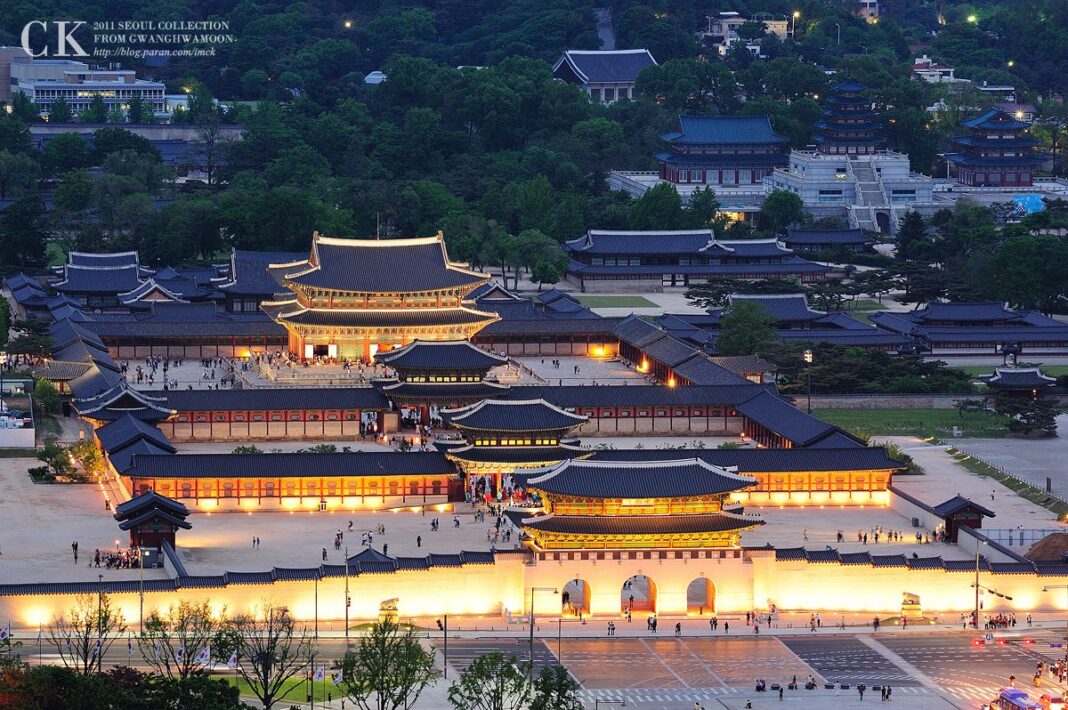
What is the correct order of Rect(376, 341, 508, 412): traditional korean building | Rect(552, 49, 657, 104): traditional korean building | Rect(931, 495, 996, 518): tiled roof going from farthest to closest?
Rect(552, 49, 657, 104): traditional korean building, Rect(376, 341, 508, 412): traditional korean building, Rect(931, 495, 996, 518): tiled roof

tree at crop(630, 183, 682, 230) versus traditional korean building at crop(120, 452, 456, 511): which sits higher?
tree at crop(630, 183, 682, 230)

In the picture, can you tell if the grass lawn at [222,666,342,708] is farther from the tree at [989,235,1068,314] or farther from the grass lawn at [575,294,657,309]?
the tree at [989,235,1068,314]

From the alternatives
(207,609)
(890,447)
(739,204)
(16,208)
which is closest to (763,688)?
(207,609)

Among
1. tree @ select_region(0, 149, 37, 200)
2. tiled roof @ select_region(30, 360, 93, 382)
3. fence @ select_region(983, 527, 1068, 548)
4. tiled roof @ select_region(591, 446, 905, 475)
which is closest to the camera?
fence @ select_region(983, 527, 1068, 548)

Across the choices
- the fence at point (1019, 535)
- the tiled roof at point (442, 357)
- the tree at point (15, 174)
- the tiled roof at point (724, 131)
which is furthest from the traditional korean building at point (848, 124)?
the fence at point (1019, 535)

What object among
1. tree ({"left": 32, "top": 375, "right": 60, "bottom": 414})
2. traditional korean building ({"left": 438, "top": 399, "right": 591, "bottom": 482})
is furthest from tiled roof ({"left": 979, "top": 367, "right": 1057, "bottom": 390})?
tree ({"left": 32, "top": 375, "right": 60, "bottom": 414})

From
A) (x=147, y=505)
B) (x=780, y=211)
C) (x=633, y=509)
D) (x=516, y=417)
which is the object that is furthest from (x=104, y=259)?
(x=633, y=509)

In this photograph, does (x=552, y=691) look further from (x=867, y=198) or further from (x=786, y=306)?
(x=867, y=198)

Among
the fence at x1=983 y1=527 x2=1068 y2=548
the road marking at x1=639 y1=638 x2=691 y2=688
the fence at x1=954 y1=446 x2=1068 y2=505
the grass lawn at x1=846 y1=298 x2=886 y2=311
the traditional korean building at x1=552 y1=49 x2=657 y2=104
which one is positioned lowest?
the road marking at x1=639 y1=638 x2=691 y2=688
